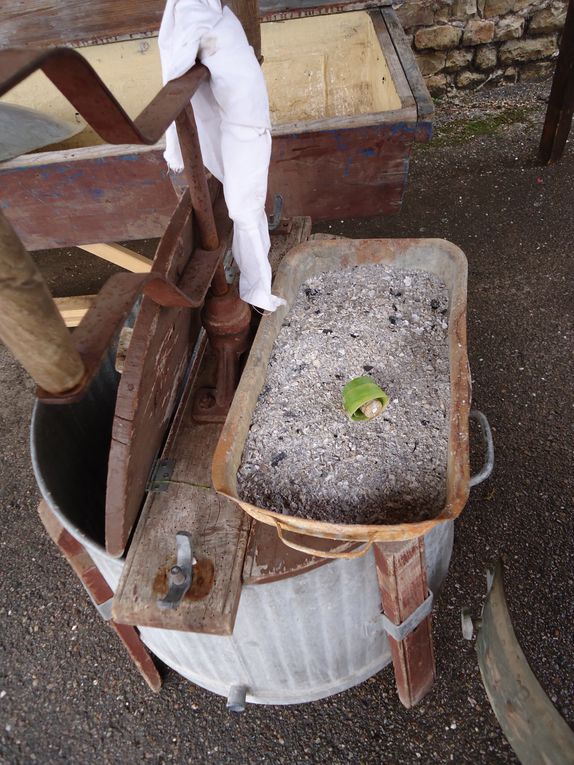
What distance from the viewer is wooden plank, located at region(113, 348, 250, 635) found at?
1.11m

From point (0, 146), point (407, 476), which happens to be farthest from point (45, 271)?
point (407, 476)

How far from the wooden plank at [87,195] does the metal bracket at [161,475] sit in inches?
37.8

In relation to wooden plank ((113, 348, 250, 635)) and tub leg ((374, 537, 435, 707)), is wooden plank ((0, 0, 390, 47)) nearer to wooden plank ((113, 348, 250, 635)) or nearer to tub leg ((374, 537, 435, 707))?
wooden plank ((113, 348, 250, 635))

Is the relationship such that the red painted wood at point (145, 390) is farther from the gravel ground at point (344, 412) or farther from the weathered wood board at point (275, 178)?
the weathered wood board at point (275, 178)

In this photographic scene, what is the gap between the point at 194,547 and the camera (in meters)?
1.21

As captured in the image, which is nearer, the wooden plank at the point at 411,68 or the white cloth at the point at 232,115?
the white cloth at the point at 232,115

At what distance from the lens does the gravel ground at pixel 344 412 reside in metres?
1.22

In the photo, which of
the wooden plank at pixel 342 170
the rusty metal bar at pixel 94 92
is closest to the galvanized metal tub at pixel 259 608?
the rusty metal bar at pixel 94 92

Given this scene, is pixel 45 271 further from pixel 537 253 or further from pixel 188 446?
pixel 537 253

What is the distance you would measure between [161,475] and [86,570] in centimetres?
33

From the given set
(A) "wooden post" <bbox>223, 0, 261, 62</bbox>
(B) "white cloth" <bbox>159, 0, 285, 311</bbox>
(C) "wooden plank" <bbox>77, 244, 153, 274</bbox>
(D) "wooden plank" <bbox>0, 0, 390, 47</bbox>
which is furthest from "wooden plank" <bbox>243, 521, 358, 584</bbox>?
(D) "wooden plank" <bbox>0, 0, 390, 47</bbox>

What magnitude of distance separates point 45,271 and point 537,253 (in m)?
2.59

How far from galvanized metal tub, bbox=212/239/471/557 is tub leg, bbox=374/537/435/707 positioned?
0.44 ft

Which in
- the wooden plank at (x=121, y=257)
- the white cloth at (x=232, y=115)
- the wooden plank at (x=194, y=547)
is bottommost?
Result: the wooden plank at (x=121, y=257)
